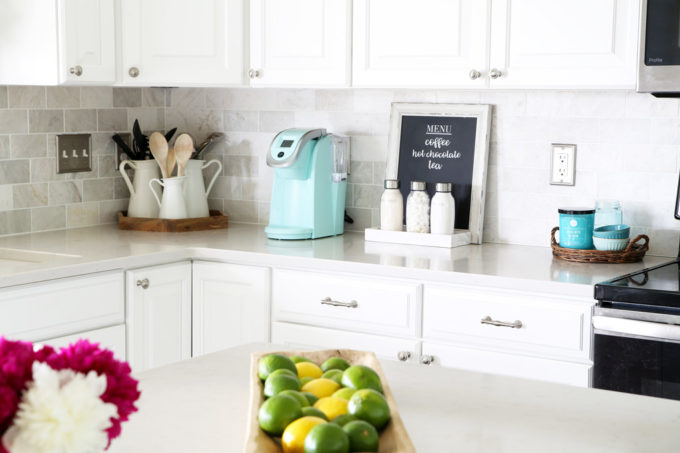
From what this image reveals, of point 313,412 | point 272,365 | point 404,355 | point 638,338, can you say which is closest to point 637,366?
point 638,338

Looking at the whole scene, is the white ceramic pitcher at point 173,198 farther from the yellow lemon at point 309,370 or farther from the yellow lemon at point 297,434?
the yellow lemon at point 297,434

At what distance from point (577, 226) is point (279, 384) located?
180 centimetres

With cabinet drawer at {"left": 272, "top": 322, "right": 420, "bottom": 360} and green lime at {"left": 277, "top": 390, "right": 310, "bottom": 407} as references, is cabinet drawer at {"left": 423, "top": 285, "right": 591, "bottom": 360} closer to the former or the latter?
cabinet drawer at {"left": 272, "top": 322, "right": 420, "bottom": 360}

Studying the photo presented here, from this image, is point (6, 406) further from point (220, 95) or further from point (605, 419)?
point (220, 95)

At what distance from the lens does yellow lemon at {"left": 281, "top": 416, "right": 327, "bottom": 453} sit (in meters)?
1.19

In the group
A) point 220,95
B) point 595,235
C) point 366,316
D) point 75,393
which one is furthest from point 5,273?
point 75,393

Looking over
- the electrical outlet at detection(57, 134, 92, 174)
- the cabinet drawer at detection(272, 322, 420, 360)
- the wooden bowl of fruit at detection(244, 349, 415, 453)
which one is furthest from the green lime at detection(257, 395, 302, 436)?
the electrical outlet at detection(57, 134, 92, 174)

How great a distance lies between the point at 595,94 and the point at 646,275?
0.70 m

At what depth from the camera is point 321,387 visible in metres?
1.39

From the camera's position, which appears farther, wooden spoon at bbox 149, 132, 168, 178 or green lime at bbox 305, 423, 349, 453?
wooden spoon at bbox 149, 132, 168, 178

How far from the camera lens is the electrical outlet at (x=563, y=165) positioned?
3.16 metres

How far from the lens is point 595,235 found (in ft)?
9.66

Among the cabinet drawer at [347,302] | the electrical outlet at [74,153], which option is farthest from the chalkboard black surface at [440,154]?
the electrical outlet at [74,153]

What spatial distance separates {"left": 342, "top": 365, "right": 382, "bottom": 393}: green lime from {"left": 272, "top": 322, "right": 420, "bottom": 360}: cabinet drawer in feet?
4.58
